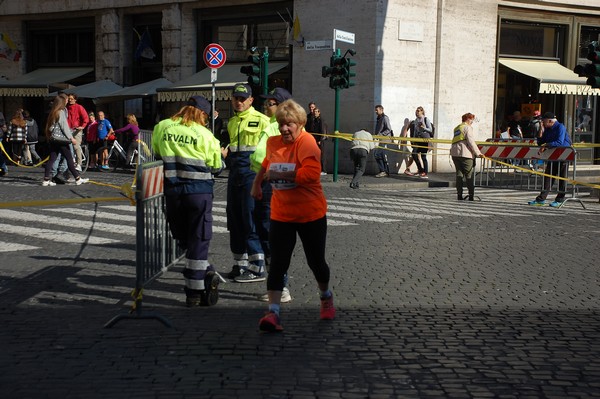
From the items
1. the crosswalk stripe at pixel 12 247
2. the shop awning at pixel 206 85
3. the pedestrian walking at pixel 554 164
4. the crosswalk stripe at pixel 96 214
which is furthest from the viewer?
the shop awning at pixel 206 85

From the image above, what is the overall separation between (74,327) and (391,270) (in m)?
3.64

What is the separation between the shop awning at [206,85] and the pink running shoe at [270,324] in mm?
18319

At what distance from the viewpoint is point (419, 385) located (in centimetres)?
488

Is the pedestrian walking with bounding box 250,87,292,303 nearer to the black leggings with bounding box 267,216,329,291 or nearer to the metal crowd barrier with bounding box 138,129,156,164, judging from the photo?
the black leggings with bounding box 267,216,329,291

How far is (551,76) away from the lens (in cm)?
2505

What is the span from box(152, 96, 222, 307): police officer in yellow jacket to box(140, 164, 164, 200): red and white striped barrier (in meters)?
0.06

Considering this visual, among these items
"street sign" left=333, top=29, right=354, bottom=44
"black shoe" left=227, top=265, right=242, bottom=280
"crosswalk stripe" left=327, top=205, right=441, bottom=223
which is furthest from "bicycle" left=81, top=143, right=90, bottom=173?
"black shoe" left=227, top=265, right=242, bottom=280

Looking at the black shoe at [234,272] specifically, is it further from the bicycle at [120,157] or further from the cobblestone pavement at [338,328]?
the bicycle at [120,157]

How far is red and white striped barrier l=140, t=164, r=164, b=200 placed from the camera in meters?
6.30

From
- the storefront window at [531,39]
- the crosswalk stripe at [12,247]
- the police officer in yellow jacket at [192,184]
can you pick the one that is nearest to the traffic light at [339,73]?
the storefront window at [531,39]

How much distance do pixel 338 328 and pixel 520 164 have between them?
11.8m

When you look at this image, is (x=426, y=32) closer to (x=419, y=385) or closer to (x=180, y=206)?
(x=180, y=206)

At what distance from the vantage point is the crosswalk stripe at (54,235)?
34.4ft

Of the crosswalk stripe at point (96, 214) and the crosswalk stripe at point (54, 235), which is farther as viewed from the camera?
the crosswalk stripe at point (96, 214)
